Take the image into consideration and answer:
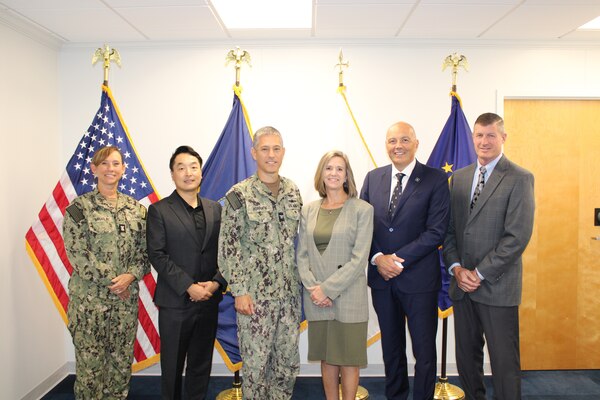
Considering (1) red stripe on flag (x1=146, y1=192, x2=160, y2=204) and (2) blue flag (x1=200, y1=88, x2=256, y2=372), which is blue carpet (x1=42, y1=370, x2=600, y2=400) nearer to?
(2) blue flag (x1=200, y1=88, x2=256, y2=372)

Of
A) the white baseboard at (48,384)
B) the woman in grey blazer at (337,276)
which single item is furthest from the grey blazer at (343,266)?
the white baseboard at (48,384)

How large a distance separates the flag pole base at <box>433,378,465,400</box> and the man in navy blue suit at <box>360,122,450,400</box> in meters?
0.73

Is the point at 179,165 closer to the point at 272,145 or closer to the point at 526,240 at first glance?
the point at 272,145

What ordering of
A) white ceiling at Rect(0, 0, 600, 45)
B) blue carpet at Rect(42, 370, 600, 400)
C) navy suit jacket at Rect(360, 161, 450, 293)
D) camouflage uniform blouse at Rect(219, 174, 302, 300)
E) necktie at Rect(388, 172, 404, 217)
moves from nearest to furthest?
camouflage uniform blouse at Rect(219, 174, 302, 300)
navy suit jacket at Rect(360, 161, 450, 293)
necktie at Rect(388, 172, 404, 217)
white ceiling at Rect(0, 0, 600, 45)
blue carpet at Rect(42, 370, 600, 400)

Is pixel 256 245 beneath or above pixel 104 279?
→ above

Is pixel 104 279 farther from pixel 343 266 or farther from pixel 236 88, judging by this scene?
pixel 236 88

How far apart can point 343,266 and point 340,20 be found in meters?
1.82

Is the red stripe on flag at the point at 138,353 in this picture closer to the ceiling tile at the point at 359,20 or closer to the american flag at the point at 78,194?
the american flag at the point at 78,194

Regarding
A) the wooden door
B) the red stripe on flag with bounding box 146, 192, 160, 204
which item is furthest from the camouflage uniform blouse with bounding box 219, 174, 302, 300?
the wooden door

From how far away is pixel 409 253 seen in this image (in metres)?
2.58

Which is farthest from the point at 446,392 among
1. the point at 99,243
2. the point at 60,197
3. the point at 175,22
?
the point at 175,22

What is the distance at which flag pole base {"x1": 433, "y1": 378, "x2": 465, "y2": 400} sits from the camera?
333cm

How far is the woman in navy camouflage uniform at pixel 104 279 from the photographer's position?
2625 mm

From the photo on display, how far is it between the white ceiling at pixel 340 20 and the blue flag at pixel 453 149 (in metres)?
0.60
